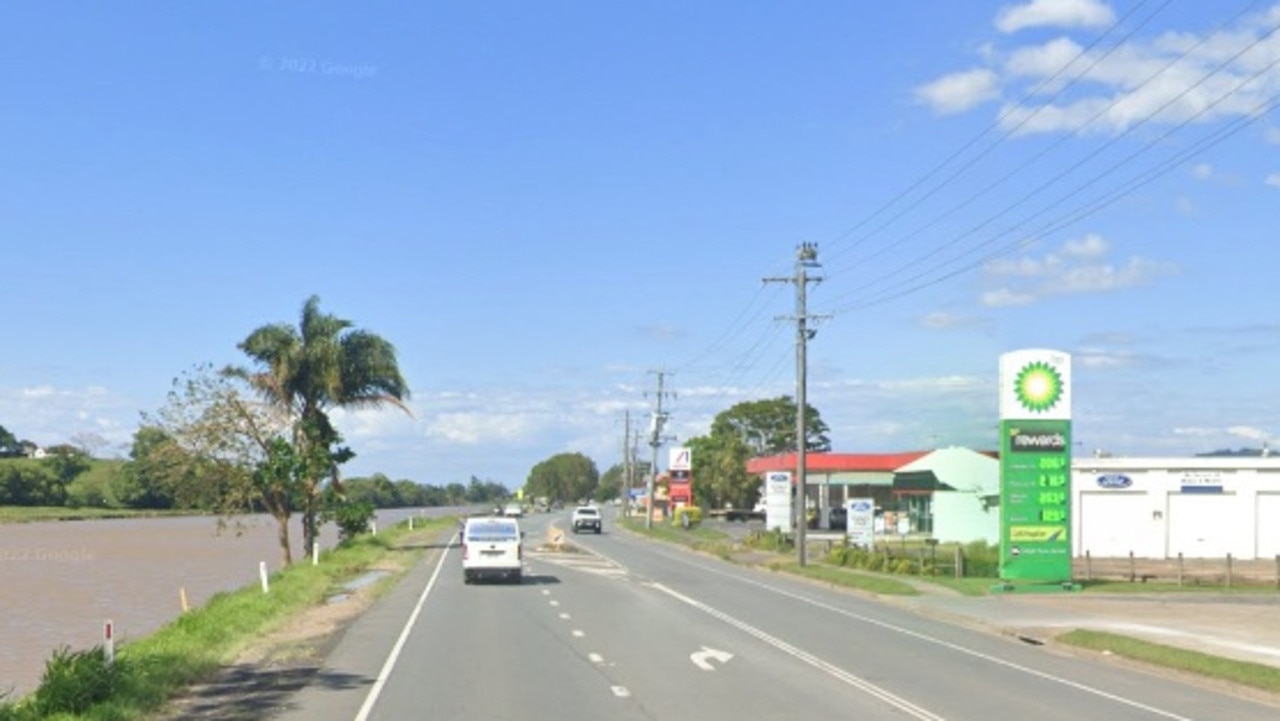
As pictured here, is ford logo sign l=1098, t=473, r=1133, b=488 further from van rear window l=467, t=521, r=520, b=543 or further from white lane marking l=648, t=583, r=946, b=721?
white lane marking l=648, t=583, r=946, b=721

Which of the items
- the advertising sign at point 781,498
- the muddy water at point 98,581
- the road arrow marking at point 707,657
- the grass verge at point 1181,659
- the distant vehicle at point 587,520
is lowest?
the muddy water at point 98,581

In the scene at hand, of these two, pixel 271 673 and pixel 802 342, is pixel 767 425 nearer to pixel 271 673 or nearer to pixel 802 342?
pixel 802 342

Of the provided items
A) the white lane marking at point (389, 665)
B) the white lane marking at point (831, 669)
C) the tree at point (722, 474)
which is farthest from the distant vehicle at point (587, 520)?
the white lane marking at point (831, 669)

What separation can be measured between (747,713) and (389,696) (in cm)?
431

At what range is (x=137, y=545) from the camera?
254 feet

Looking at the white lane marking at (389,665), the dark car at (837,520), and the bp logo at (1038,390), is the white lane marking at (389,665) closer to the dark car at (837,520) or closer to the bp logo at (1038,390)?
the bp logo at (1038,390)

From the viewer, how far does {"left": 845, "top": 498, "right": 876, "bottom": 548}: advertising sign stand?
56.4 meters

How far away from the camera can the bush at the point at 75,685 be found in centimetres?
1537

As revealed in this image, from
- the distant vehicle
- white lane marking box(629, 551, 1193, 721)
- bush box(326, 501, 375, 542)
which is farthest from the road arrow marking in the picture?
the distant vehicle

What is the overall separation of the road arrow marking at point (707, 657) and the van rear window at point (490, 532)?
696 inches

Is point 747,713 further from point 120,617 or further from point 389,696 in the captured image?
point 120,617

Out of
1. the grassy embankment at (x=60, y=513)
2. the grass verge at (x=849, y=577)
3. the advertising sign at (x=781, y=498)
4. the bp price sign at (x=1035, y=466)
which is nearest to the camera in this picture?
the bp price sign at (x=1035, y=466)

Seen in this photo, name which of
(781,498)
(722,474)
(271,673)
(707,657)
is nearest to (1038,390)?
(707,657)

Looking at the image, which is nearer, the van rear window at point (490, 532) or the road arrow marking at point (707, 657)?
the road arrow marking at point (707, 657)
